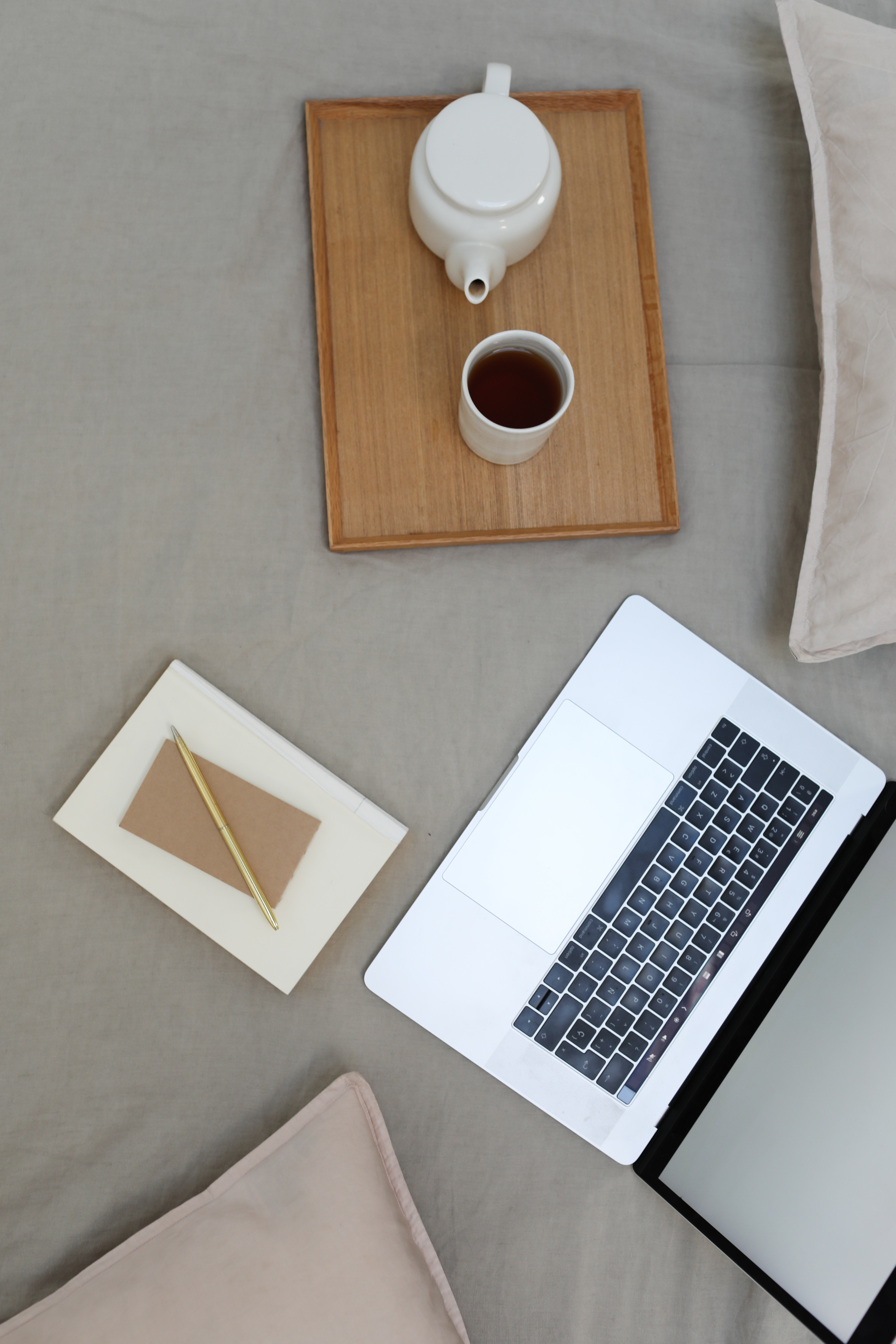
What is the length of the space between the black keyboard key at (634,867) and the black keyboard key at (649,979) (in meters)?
0.05

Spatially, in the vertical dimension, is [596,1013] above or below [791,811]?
below

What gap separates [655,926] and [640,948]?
0.8 inches

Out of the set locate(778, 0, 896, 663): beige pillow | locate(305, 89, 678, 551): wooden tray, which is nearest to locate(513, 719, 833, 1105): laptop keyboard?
locate(778, 0, 896, 663): beige pillow

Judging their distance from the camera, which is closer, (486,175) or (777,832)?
(486,175)

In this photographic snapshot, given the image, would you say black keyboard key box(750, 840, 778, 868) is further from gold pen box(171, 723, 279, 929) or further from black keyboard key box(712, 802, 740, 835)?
gold pen box(171, 723, 279, 929)

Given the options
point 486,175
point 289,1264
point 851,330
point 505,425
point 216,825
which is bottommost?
point 289,1264

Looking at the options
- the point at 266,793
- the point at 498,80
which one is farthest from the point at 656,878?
the point at 498,80

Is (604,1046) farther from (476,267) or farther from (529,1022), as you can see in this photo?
(476,267)

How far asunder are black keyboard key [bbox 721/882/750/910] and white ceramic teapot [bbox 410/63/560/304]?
48 centimetres

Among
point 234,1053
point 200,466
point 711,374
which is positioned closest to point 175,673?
point 200,466

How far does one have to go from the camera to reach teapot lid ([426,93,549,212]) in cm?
57

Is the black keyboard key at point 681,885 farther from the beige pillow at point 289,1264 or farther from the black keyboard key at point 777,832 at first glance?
the beige pillow at point 289,1264

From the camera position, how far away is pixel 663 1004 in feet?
2.14

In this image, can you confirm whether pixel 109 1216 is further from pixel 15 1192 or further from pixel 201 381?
pixel 201 381
